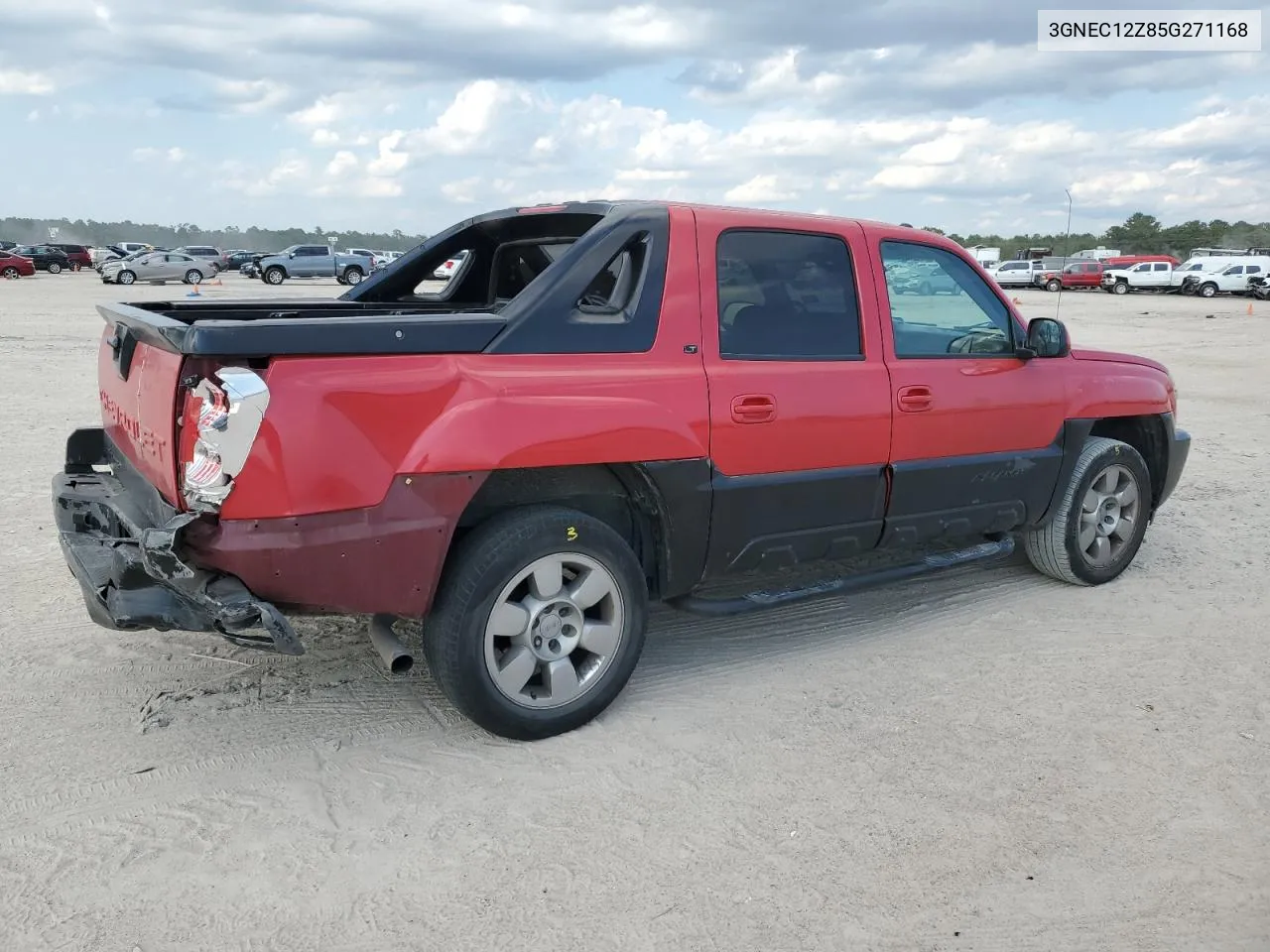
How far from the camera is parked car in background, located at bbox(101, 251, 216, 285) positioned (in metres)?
39.6

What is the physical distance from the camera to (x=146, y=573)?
10.8 ft

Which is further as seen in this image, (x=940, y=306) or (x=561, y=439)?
(x=940, y=306)

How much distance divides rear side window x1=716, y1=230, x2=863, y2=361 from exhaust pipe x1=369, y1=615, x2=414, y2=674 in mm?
1594

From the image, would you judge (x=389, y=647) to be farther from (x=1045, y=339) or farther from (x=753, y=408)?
(x=1045, y=339)

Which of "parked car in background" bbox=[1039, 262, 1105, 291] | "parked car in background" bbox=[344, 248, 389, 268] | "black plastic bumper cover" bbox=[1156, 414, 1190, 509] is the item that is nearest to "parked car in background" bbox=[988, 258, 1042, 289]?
"parked car in background" bbox=[1039, 262, 1105, 291]

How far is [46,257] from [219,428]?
172 feet

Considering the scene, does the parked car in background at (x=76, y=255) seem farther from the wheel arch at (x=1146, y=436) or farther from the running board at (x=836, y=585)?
the running board at (x=836, y=585)

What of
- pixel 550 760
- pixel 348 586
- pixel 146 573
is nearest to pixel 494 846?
pixel 550 760

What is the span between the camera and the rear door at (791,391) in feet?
13.1

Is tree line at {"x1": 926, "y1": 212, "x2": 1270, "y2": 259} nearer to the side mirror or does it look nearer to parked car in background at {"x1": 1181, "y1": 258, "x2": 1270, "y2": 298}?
parked car in background at {"x1": 1181, "y1": 258, "x2": 1270, "y2": 298}

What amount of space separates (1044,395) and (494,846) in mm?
3453

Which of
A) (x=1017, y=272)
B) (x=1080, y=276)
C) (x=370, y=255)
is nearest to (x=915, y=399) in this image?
(x=370, y=255)

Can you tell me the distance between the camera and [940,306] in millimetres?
4820

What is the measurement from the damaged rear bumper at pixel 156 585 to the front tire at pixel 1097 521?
3854 millimetres
